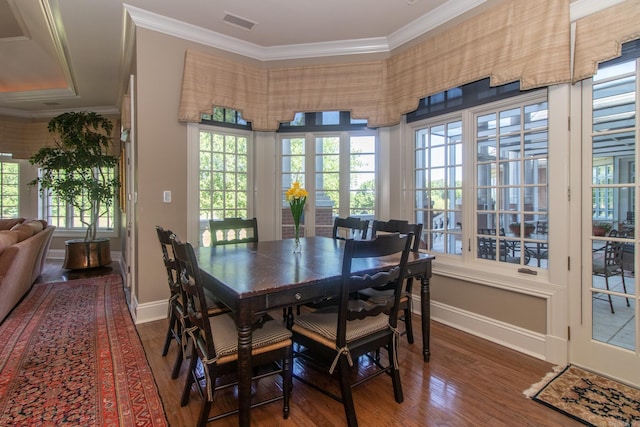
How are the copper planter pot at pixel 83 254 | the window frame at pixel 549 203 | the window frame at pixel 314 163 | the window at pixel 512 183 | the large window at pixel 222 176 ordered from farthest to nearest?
the copper planter pot at pixel 83 254, the window frame at pixel 314 163, the large window at pixel 222 176, the window at pixel 512 183, the window frame at pixel 549 203

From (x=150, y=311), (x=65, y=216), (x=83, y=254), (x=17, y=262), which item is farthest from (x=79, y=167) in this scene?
(x=150, y=311)

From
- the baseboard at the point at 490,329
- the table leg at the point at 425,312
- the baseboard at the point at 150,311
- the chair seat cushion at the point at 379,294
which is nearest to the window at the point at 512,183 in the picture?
the baseboard at the point at 490,329

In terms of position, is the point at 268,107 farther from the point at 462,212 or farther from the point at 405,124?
the point at 462,212

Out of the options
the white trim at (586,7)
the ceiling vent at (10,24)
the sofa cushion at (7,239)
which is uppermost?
the ceiling vent at (10,24)

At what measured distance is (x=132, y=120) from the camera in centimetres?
338

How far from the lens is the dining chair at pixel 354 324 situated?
170cm

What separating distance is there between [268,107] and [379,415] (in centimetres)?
338

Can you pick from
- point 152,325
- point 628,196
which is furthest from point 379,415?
point 152,325

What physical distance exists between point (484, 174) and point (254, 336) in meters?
2.41

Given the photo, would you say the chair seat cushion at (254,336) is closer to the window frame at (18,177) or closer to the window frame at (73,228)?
the window frame at (73,228)

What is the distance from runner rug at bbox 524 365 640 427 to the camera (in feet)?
5.93

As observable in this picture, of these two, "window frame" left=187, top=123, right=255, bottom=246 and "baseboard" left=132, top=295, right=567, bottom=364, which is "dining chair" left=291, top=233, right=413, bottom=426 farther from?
"window frame" left=187, top=123, right=255, bottom=246

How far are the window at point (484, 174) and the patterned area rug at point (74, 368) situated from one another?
8.99 ft

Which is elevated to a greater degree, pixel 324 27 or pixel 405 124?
pixel 324 27
